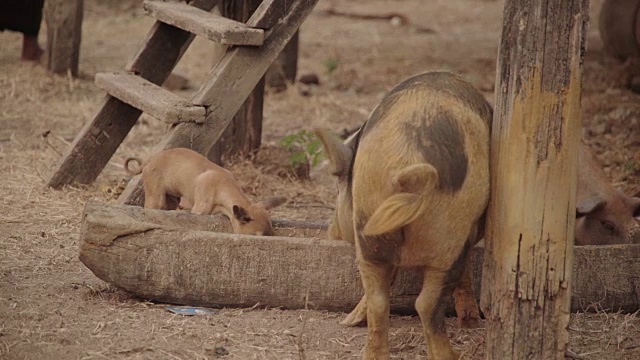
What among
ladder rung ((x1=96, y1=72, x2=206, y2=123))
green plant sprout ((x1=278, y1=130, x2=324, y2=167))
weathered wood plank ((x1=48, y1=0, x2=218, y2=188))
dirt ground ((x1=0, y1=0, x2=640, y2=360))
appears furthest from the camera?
green plant sprout ((x1=278, y1=130, x2=324, y2=167))

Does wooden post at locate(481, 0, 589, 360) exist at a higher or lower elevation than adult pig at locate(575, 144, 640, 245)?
higher

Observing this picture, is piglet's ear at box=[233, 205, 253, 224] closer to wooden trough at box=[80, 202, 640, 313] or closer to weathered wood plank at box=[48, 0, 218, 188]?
wooden trough at box=[80, 202, 640, 313]

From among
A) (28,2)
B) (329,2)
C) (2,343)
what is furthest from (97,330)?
(329,2)

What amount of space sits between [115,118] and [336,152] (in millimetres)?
2838

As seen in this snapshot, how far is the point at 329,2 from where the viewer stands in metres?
16.8

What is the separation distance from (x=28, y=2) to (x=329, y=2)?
7.24 meters

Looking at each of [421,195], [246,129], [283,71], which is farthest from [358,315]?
[283,71]

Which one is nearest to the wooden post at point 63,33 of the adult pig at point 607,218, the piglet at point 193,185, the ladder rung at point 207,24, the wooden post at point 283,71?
the wooden post at point 283,71

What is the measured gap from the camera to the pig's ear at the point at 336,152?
4.66 m

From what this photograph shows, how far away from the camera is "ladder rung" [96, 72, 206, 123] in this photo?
6.16 meters

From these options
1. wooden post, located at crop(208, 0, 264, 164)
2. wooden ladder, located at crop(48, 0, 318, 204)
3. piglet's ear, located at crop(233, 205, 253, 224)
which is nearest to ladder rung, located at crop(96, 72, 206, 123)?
wooden ladder, located at crop(48, 0, 318, 204)

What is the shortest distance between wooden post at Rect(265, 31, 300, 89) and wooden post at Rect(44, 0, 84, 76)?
1.89 m

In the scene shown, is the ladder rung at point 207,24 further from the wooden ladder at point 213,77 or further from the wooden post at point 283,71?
the wooden post at point 283,71

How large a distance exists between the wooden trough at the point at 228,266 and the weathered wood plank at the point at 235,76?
3.71 ft
